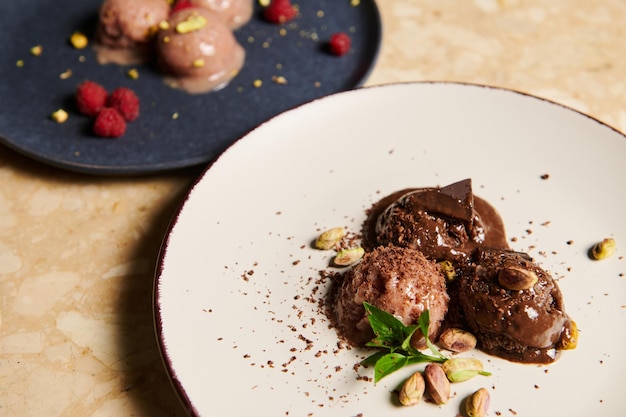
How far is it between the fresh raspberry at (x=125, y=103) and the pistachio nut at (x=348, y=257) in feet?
2.92

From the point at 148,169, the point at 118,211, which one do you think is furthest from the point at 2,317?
the point at 148,169

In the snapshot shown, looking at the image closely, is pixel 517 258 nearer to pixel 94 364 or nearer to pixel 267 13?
pixel 94 364

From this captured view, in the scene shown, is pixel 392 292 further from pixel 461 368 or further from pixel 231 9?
pixel 231 9

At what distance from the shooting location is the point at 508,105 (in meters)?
2.05

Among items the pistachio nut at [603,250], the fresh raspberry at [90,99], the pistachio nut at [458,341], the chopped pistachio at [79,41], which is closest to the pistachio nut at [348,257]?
Answer: the pistachio nut at [458,341]

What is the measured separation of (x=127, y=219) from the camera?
2.02 m

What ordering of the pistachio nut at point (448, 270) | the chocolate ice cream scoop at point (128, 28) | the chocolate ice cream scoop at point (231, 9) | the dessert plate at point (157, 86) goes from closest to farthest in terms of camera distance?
the pistachio nut at point (448, 270) → the dessert plate at point (157, 86) → the chocolate ice cream scoop at point (128, 28) → the chocolate ice cream scoop at point (231, 9)

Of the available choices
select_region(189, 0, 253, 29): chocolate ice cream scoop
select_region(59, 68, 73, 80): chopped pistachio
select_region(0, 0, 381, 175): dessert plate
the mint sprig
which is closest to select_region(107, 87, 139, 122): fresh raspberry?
select_region(0, 0, 381, 175): dessert plate

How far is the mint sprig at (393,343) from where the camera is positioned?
1.48 m

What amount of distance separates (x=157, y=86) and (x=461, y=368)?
1423 millimetres

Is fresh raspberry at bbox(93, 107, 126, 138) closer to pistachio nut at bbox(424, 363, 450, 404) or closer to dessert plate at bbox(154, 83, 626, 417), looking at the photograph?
dessert plate at bbox(154, 83, 626, 417)

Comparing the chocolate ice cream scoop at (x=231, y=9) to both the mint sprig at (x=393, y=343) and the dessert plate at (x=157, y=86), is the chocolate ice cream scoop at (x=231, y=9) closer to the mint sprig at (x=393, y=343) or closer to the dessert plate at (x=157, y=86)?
the dessert plate at (x=157, y=86)

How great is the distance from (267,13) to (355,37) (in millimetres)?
346

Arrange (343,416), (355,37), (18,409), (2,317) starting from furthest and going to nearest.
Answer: (355,37), (2,317), (18,409), (343,416)
